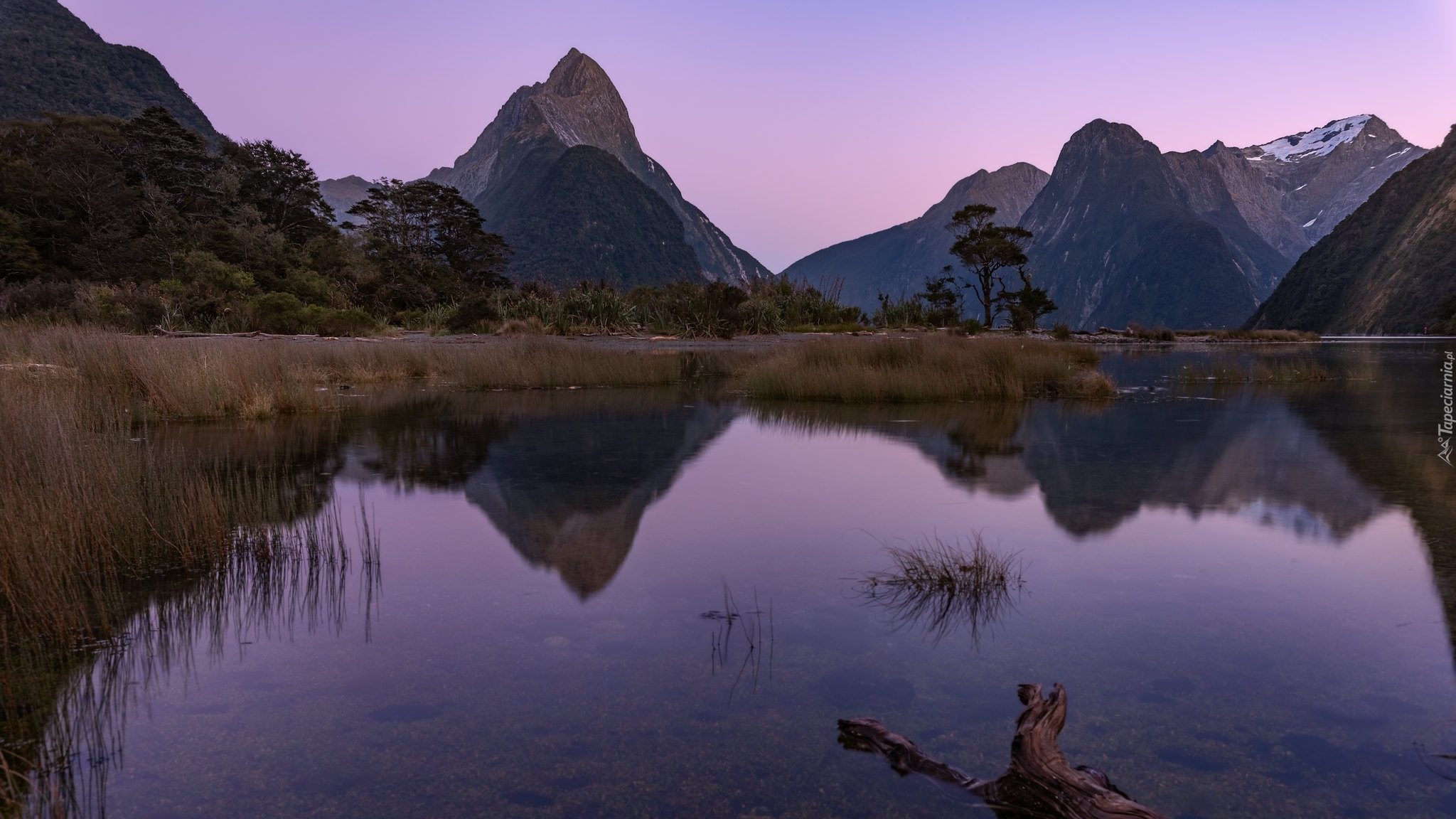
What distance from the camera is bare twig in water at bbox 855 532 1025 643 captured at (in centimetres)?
503

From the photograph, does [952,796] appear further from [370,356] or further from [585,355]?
[370,356]

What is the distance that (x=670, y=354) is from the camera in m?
24.9

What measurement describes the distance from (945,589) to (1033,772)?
9.06 feet

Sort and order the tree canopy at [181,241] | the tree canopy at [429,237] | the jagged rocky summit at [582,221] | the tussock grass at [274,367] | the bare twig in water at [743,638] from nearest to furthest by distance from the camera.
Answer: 1. the bare twig in water at [743,638]
2. the tussock grass at [274,367]
3. the tree canopy at [181,241]
4. the tree canopy at [429,237]
5. the jagged rocky summit at [582,221]

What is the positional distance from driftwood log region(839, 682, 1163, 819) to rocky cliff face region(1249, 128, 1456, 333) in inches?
4096

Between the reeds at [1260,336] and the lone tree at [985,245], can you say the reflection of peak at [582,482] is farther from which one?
the reeds at [1260,336]

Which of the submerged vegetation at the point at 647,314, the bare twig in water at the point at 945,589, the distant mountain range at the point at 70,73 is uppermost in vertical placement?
the distant mountain range at the point at 70,73

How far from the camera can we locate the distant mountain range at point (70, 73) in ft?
259

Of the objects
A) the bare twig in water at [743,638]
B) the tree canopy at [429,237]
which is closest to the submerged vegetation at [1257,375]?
the bare twig in water at [743,638]

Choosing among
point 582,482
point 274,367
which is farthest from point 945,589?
point 274,367

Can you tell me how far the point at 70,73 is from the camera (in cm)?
8606

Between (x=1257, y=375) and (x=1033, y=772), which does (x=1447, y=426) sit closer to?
(x=1257, y=375)

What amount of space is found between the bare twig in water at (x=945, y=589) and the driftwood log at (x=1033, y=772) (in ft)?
4.71

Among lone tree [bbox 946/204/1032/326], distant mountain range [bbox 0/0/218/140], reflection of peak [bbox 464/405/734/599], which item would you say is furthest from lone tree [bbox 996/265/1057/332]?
distant mountain range [bbox 0/0/218/140]
